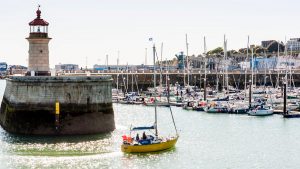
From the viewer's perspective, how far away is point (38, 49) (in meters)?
43.3

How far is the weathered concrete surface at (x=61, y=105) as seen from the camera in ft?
128

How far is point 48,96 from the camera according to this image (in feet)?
128

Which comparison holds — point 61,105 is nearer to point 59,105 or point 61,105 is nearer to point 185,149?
point 59,105

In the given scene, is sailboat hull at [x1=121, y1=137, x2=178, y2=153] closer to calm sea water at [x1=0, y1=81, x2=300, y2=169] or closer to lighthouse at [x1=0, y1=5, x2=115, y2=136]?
calm sea water at [x1=0, y1=81, x2=300, y2=169]

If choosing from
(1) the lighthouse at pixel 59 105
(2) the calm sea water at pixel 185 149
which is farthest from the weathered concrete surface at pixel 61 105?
(2) the calm sea water at pixel 185 149

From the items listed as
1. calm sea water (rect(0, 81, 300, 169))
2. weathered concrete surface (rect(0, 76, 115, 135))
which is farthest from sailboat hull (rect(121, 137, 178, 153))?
weathered concrete surface (rect(0, 76, 115, 135))

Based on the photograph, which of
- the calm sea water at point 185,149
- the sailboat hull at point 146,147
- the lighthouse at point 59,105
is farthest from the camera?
the lighthouse at point 59,105

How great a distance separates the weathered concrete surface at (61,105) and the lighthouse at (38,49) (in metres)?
3.02

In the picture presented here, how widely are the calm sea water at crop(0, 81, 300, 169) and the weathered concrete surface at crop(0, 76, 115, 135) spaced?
97 centimetres

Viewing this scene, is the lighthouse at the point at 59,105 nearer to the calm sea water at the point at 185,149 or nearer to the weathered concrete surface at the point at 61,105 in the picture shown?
the weathered concrete surface at the point at 61,105

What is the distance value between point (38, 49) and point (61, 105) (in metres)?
6.41

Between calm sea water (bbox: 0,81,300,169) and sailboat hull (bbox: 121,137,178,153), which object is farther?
sailboat hull (bbox: 121,137,178,153)

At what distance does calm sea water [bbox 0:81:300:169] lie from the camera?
30.9 meters

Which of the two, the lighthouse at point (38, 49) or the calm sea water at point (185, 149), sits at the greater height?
the lighthouse at point (38, 49)
